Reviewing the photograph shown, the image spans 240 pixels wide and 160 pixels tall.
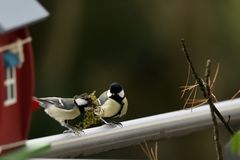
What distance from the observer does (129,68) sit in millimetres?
3783

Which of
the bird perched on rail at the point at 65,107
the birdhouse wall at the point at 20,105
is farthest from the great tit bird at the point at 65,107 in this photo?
the birdhouse wall at the point at 20,105

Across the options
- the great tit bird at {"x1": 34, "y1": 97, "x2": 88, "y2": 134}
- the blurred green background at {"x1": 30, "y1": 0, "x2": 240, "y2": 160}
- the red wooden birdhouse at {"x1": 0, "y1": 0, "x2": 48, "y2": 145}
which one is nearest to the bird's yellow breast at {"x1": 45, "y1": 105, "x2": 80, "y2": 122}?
the great tit bird at {"x1": 34, "y1": 97, "x2": 88, "y2": 134}

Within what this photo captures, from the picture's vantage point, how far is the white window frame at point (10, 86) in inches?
42.1

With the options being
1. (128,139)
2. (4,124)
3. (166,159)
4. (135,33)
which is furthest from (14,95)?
(135,33)

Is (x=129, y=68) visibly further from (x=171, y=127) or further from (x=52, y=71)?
(x=171, y=127)

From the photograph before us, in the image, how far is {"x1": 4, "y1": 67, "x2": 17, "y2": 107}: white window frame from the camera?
107 cm

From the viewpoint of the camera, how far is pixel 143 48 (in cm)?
380

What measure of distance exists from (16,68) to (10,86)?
0.02m

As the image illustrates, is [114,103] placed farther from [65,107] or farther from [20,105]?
[20,105]

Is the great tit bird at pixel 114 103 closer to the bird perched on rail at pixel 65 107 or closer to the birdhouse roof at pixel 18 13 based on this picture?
the bird perched on rail at pixel 65 107

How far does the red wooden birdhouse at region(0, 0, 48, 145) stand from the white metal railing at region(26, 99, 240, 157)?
0.18 meters

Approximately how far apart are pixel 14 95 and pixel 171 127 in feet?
1.42

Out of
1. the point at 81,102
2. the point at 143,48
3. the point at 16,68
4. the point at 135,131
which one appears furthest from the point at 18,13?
the point at 143,48

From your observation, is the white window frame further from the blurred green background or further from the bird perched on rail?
the blurred green background
